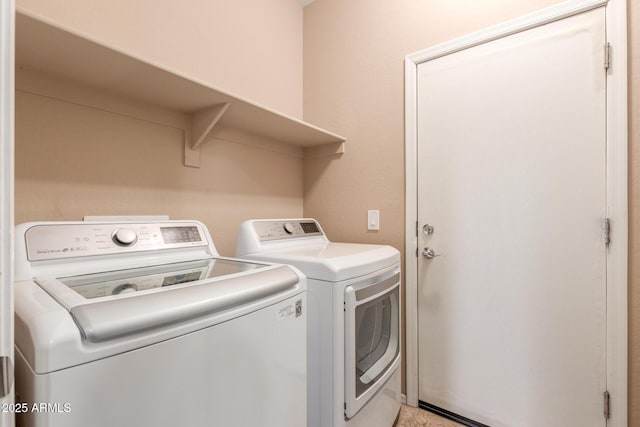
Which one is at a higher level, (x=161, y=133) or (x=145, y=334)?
(x=161, y=133)

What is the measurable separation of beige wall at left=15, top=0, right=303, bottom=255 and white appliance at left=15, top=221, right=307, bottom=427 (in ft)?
1.04

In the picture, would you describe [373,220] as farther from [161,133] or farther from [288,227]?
[161,133]

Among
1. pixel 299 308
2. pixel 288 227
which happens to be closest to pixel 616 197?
pixel 299 308

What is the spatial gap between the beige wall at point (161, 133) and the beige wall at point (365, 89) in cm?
21

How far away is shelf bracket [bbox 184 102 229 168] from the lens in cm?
147

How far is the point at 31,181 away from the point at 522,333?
2253 mm

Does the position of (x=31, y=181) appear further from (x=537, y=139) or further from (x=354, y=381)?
(x=537, y=139)

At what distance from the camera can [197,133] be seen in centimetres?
154

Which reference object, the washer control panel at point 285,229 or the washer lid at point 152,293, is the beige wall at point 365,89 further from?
the washer lid at point 152,293

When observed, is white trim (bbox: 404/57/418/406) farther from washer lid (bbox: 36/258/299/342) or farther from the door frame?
washer lid (bbox: 36/258/299/342)

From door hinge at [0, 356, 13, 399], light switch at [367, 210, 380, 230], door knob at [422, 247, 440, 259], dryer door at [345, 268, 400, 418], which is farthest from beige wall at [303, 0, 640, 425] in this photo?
door hinge at [0, 356, 13, 399]

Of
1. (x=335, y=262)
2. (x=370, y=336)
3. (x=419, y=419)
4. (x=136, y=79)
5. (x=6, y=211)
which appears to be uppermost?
(x=136, y=79)

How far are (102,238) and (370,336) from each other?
1184 millimetres

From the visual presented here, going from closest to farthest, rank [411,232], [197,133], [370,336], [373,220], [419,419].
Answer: [370,336]
[197,133]
[419,419]
[411,232]
[373,220]
